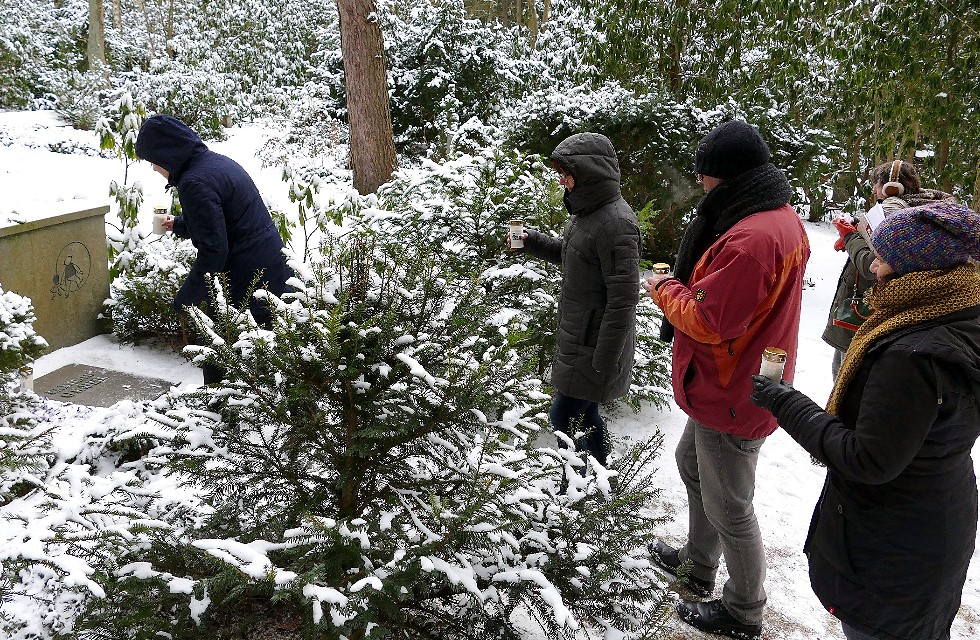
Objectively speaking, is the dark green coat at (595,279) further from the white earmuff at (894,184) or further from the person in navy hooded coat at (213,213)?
the white earmuff at (894,184)

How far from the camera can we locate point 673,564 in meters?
3.18

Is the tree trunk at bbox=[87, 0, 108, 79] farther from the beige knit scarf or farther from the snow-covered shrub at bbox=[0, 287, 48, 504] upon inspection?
the beige knit scarf

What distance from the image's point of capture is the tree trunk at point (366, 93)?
7.60 metres

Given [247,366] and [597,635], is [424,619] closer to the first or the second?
[597,635]

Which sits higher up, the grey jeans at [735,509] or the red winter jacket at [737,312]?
the red winter jacket at [737,312]

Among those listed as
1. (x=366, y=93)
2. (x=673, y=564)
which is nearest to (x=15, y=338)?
(x=673, y=564)

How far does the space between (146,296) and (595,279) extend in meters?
3.70

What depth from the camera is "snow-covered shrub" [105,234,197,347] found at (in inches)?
209

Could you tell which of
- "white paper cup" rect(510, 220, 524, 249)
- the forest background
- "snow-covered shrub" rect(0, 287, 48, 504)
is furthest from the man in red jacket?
"snow-covered shrub" rect(0, 287, 48, 504)

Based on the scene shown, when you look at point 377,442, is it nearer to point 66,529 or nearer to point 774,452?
point 66,529

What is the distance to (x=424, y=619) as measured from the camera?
220 centimetres

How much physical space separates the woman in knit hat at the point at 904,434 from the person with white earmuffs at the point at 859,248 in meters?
1.76

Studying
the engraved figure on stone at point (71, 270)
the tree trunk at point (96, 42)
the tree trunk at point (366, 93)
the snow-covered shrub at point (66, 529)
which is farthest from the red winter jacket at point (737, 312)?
the tree trunk at point (96, 42)

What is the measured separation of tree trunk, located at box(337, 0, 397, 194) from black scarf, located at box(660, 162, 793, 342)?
19.5 feet
